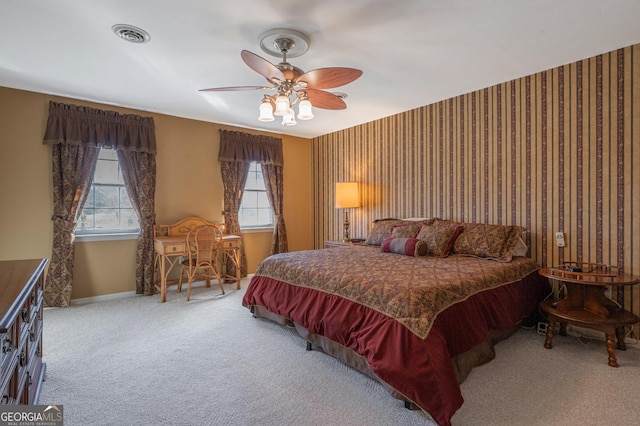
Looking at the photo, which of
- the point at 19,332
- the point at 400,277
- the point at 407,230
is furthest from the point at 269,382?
the point at 407,230

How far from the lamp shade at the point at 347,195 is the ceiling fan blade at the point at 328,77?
235cm

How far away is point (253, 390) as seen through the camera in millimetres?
2029

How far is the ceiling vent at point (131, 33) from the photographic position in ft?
7.52

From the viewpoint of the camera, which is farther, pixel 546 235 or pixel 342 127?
pixel 342 127

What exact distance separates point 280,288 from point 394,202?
2315 mm

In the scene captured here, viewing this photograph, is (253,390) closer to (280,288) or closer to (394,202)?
(280,288)

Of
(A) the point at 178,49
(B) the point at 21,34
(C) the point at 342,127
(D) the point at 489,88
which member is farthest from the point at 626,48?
(B) the point at 21,34

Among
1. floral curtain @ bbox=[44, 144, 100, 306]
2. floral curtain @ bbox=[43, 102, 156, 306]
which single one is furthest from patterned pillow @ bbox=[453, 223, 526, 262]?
floral curtain @ bbox=[44, 144, 100, 306]

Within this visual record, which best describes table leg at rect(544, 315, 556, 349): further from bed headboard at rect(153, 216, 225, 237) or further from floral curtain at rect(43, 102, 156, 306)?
floral curtain at rect(43, 102, 156, 306)

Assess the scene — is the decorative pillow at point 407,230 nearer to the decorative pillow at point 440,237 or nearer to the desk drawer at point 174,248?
the decorative pillow at point 440,237

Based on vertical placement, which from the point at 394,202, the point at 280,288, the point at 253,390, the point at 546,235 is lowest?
the point at 253,390

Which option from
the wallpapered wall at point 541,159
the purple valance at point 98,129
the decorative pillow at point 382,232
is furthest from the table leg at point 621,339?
the purple valance at point 98,129

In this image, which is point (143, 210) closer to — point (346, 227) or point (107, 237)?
point (107, 237)

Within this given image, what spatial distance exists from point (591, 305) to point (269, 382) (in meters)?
2.49
